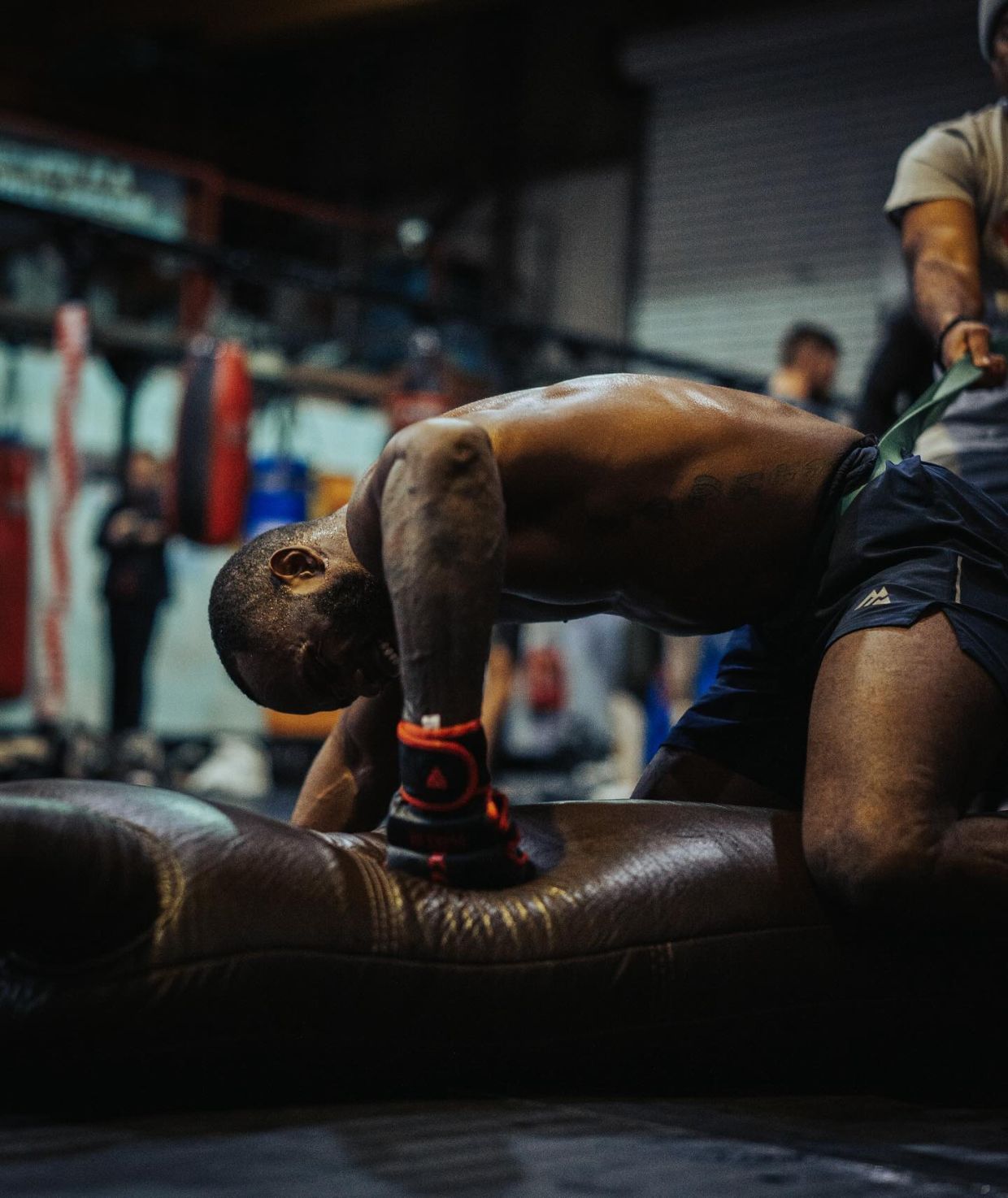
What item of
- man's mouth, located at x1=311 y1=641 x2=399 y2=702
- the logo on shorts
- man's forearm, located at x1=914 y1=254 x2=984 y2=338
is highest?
man's forearm, located at x1=914 y1=254 x2=984 y2=338

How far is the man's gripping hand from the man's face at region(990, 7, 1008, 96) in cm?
157

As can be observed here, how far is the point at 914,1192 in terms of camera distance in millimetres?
1225

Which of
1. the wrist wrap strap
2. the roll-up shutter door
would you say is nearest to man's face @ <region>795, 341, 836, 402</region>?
the wrist wrap strap

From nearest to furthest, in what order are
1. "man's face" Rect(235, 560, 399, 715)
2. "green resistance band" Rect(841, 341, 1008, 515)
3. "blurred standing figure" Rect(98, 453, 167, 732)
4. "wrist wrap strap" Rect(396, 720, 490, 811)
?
1. "wrist wrap strap" Rect(396, 720, 490, 811)
2. "man's face" Rect(235, 560, 399, 715)
3. "green resistance band" Rect(841, 341, 1008, 515)
4. "blurred standing figure" Rect(98, 453, 167, 732)

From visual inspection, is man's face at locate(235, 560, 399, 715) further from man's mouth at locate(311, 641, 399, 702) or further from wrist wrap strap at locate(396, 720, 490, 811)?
wrist wrap strap at locate(396, 720, 490, 811)

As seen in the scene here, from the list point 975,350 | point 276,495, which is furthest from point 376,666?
point 276,495

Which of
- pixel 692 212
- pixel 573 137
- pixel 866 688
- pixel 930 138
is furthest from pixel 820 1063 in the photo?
pixel 573 137

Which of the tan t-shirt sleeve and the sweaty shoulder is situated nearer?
the sweaty shoulder

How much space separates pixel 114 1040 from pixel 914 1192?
2.36ft

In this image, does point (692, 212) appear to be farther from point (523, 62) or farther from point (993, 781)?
point (993, 781)

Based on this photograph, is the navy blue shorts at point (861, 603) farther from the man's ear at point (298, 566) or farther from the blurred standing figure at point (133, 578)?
the blurred standing figure at point (133, 578)

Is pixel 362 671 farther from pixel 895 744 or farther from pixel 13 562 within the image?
pixel 13 562

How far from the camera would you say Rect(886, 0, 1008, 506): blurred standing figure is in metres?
2.48

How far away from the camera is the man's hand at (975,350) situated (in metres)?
2.35
